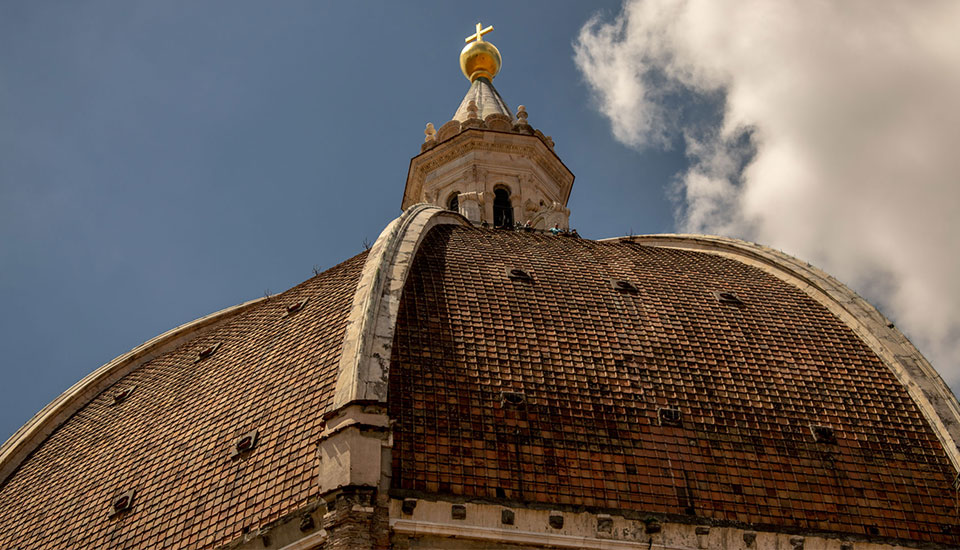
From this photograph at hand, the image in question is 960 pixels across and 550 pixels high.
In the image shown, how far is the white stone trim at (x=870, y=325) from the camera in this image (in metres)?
23.9

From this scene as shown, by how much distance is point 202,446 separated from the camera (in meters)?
22.9

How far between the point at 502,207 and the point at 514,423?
15.4 meters

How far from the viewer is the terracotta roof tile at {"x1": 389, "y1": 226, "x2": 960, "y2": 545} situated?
20.9 metres

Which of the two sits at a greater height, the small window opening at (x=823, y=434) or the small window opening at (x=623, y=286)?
the small window opening at (x=623, y=286)

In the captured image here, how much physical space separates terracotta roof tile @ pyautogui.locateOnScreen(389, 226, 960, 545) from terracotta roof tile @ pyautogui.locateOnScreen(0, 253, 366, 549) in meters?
1.60

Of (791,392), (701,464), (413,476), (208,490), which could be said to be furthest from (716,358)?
(208,490)

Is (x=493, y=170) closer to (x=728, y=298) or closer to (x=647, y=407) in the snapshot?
(x=728, y=298)

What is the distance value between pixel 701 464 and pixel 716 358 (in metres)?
3.03

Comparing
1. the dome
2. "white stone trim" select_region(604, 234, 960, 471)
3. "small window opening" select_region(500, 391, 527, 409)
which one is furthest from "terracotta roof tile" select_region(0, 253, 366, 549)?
"white stone trim" select_region(604, 234, 960, 471)

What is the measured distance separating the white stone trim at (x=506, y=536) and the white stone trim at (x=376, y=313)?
2.11 metres

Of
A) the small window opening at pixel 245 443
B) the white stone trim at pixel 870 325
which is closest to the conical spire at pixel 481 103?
the white stone trim at pixel 870 325

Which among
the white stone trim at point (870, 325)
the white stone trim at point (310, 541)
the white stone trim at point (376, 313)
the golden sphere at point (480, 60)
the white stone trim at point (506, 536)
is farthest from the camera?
the golden sphere at point (480, 60)

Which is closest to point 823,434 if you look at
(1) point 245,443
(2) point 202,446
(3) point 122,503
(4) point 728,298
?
(4) point 728,298

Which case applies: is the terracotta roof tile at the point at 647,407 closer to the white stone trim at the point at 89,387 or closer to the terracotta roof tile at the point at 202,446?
the terracotta roof tile at the point at 202,446
